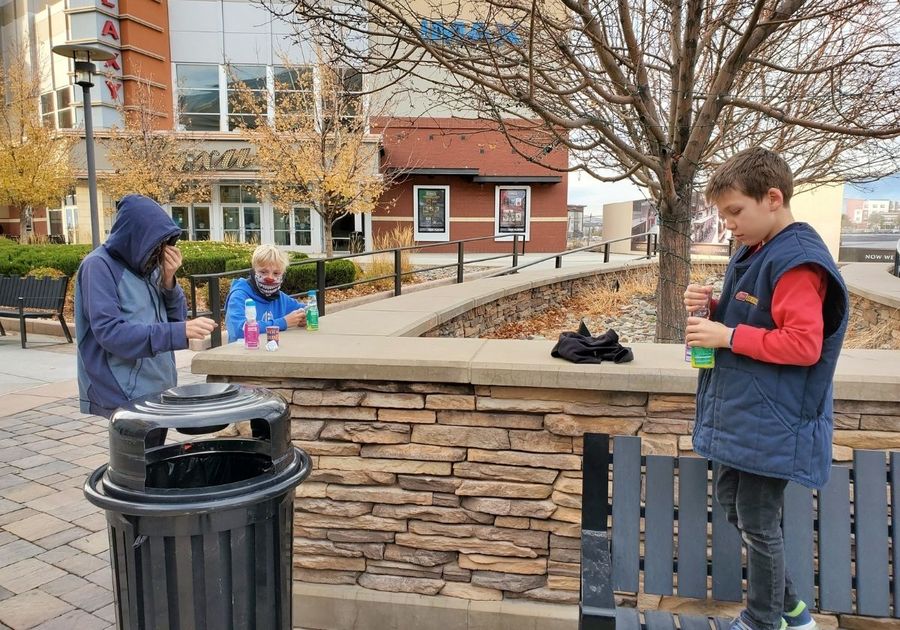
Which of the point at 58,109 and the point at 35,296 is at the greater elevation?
the point at 58,109

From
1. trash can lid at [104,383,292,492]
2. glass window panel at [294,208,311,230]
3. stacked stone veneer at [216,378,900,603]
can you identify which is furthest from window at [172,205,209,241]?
trash can lid at [104,383,292,492]

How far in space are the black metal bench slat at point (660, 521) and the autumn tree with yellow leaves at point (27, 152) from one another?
94.9 feet

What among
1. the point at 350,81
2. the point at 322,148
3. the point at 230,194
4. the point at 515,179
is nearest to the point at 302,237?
the point at 230,194

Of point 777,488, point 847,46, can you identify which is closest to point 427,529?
point 777,488

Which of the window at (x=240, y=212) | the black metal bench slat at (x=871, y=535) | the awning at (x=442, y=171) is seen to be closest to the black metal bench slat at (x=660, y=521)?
the black metal bench slat at (x=871, y=535)

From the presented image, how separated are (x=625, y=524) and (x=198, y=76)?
3149 centimetres

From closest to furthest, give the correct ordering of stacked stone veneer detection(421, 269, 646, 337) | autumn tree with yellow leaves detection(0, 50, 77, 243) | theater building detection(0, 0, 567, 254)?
stacked stone veneer detection(421, 269, 646, 337) → autumn tree with yellow leaves detection(0, 50, 77, 243) → theater building detection(0, 0, 567, 254)

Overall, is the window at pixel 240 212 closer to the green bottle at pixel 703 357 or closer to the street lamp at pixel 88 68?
the street lamp at pixel 88 68

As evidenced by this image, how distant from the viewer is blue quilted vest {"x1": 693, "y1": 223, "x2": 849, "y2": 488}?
1.95m

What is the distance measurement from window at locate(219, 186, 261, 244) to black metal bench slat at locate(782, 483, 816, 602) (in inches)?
1136

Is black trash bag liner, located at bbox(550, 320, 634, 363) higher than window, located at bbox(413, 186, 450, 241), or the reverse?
window, located at bbox(413, 186, 450, 241)

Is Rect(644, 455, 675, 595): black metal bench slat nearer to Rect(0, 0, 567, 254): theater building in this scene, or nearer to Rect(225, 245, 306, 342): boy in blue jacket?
Rect(225, 245, 306, 342): boy in blue jacket

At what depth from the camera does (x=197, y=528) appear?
1808mm

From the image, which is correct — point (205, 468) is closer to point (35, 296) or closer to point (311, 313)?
point (311, 313)
